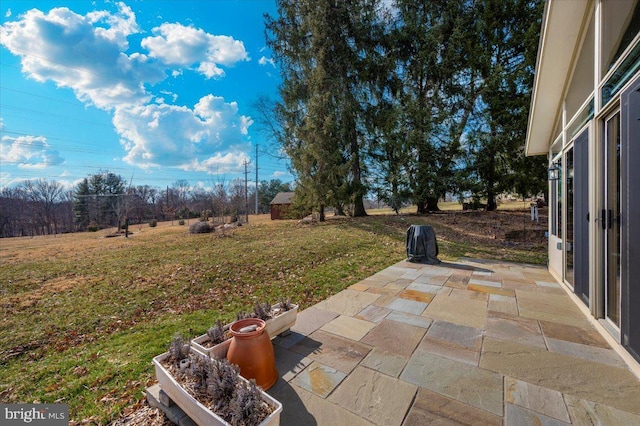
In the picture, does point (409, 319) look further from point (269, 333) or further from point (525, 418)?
point (269, 333)

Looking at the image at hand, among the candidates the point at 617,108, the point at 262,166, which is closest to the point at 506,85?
the point at 617,108

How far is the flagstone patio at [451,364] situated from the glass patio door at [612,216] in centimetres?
42

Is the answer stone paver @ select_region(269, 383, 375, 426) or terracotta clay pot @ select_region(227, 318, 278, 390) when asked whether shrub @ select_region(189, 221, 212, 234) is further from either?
stone paver @ select_region(269, 383, 375, 426)

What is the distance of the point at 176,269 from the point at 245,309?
3.23 m

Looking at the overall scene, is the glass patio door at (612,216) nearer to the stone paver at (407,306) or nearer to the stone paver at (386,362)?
the stone paver at (407,306)

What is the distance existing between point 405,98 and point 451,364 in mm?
14031

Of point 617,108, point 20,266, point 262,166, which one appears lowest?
point 20,266

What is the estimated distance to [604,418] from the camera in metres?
1.59

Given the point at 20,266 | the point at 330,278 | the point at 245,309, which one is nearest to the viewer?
the point at 245,309

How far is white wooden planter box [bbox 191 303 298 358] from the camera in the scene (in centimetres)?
198

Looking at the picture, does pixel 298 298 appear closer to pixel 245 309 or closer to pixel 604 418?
pixel 245 309

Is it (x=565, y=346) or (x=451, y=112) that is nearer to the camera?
(x=565, y=346)

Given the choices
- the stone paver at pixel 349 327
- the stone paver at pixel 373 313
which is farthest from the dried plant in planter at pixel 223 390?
the stone paver at pixel 373 313

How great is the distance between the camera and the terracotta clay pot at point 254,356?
73.4 inches
